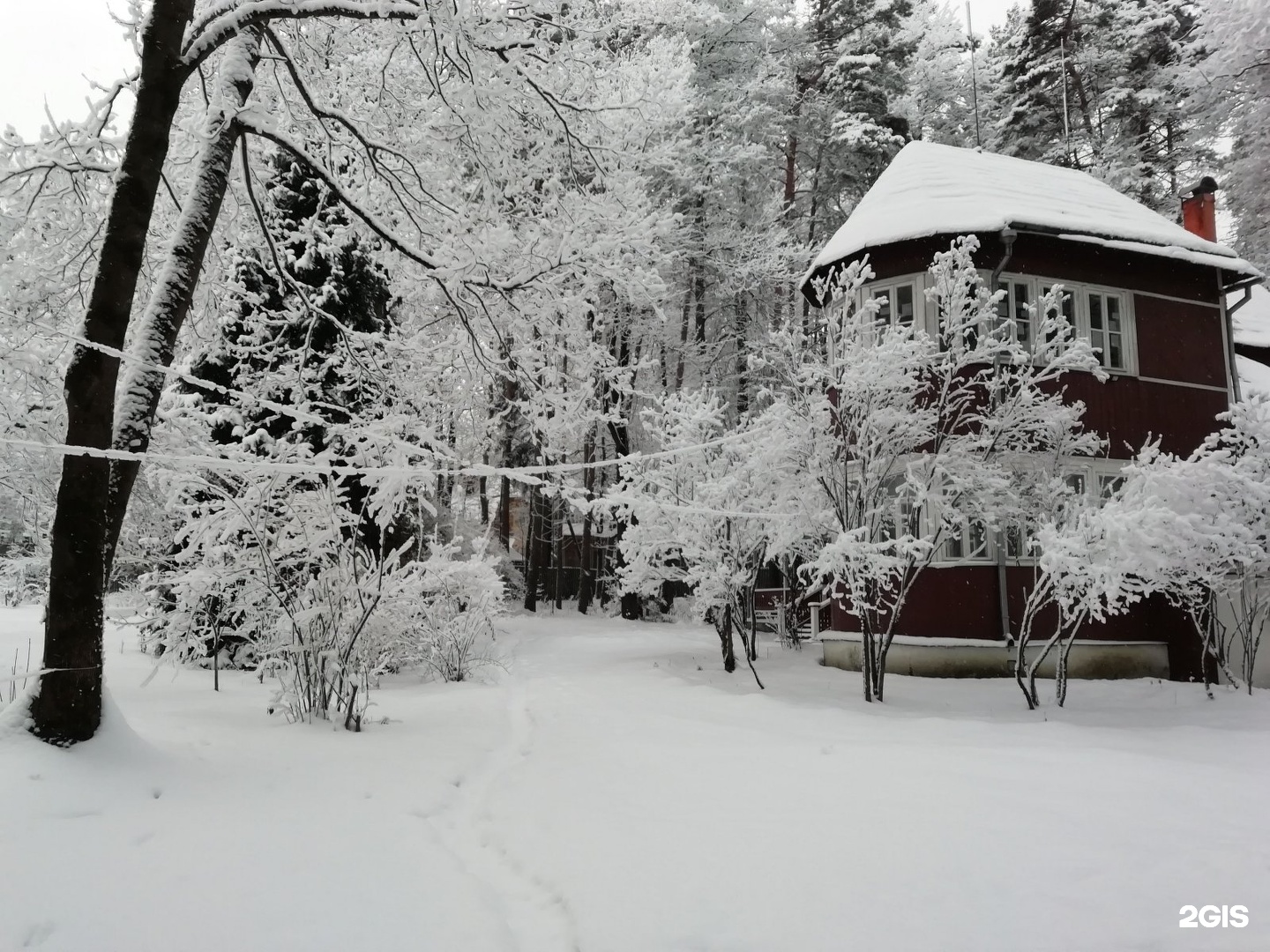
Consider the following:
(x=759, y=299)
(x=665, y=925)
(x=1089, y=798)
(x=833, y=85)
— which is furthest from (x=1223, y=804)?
(x=833, y=85)

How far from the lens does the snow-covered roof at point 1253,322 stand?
1596 centimetres

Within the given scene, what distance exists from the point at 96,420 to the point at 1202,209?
61.9ft

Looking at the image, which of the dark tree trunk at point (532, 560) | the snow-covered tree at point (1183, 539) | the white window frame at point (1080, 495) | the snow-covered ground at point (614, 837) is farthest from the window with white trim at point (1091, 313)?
the dark tree trunk at point (532, 560)

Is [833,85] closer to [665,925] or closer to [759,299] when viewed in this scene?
[759,299]

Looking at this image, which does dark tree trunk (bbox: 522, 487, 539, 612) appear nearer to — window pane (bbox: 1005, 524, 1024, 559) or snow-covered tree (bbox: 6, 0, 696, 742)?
window pane (bbox: 1005, 524, 1024, 559)

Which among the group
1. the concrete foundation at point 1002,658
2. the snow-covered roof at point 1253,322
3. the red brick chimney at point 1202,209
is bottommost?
the concrete foundation at point 1002,658

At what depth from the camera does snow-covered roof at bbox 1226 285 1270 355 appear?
15961mm

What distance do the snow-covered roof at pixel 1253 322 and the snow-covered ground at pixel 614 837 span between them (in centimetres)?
1208

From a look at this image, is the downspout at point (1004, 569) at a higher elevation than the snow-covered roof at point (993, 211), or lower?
A: lower

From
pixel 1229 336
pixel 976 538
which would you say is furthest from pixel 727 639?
pixel 1229 336

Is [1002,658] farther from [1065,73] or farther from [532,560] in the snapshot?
[1065,73]

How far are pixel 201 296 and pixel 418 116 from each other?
8.46 ft

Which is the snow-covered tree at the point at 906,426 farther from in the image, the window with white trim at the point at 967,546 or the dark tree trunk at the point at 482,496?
the dark tree trunk at the point at 482,496

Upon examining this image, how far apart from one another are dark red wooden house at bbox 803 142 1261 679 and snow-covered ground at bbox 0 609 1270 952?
493 cm
